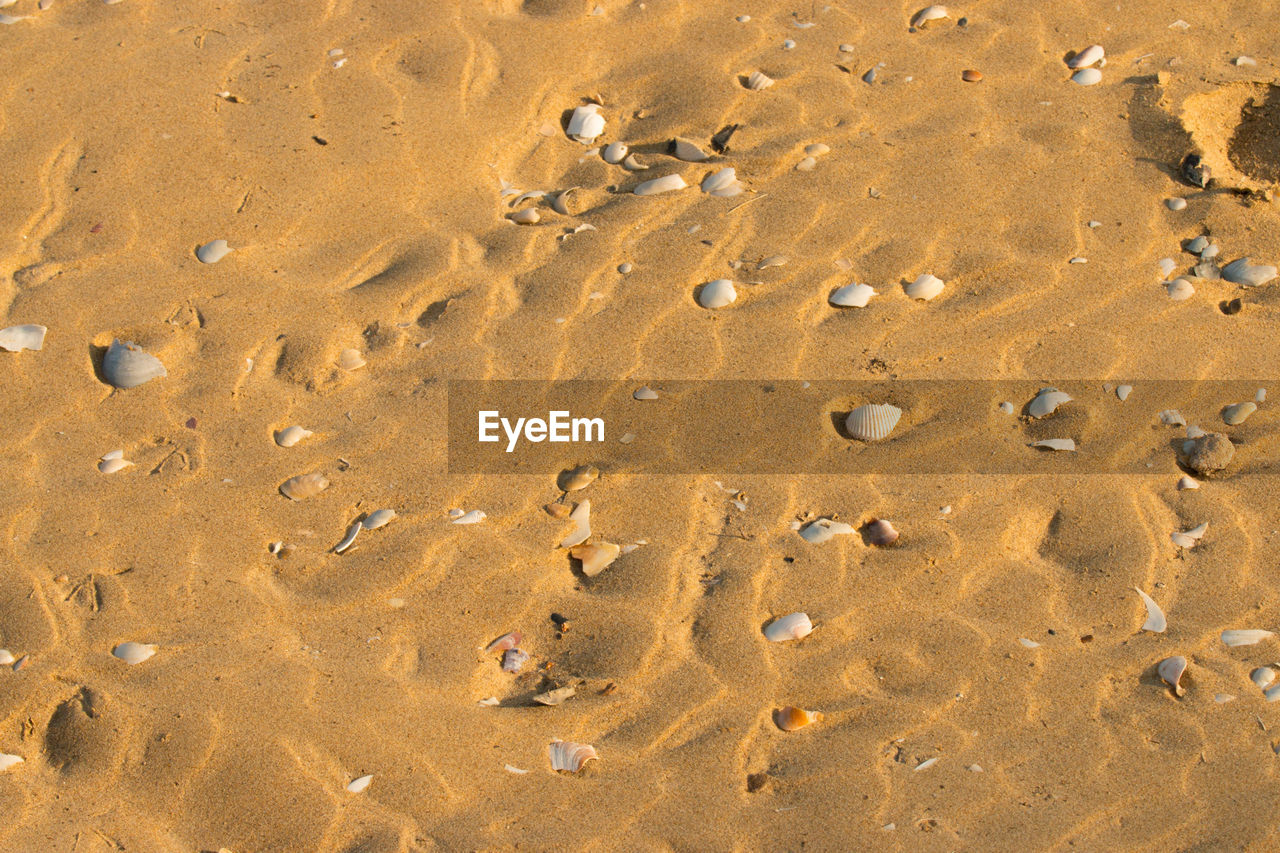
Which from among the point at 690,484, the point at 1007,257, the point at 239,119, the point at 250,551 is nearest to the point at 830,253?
the point at 1007,257

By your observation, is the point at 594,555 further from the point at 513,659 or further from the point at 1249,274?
the point at 1249,274

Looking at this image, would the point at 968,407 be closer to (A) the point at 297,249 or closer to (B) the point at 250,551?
(B) the point at 250,551

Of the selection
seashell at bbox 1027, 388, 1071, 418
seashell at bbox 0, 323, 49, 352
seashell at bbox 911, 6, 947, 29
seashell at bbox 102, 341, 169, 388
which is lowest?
seashell at bbox 1027, 388, 1071, 418

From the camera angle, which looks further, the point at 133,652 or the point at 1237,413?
the point at 1237,413

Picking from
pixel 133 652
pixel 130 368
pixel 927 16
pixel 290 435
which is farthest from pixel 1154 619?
pixel 130 368

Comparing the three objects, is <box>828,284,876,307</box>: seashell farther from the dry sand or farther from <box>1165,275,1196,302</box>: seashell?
<box>1165,275,1196,302</box>: seashell

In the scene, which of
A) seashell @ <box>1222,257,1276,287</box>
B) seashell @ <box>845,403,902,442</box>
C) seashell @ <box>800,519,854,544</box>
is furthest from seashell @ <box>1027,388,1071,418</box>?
seashell @ <box>1222,257,1276,287</box>
